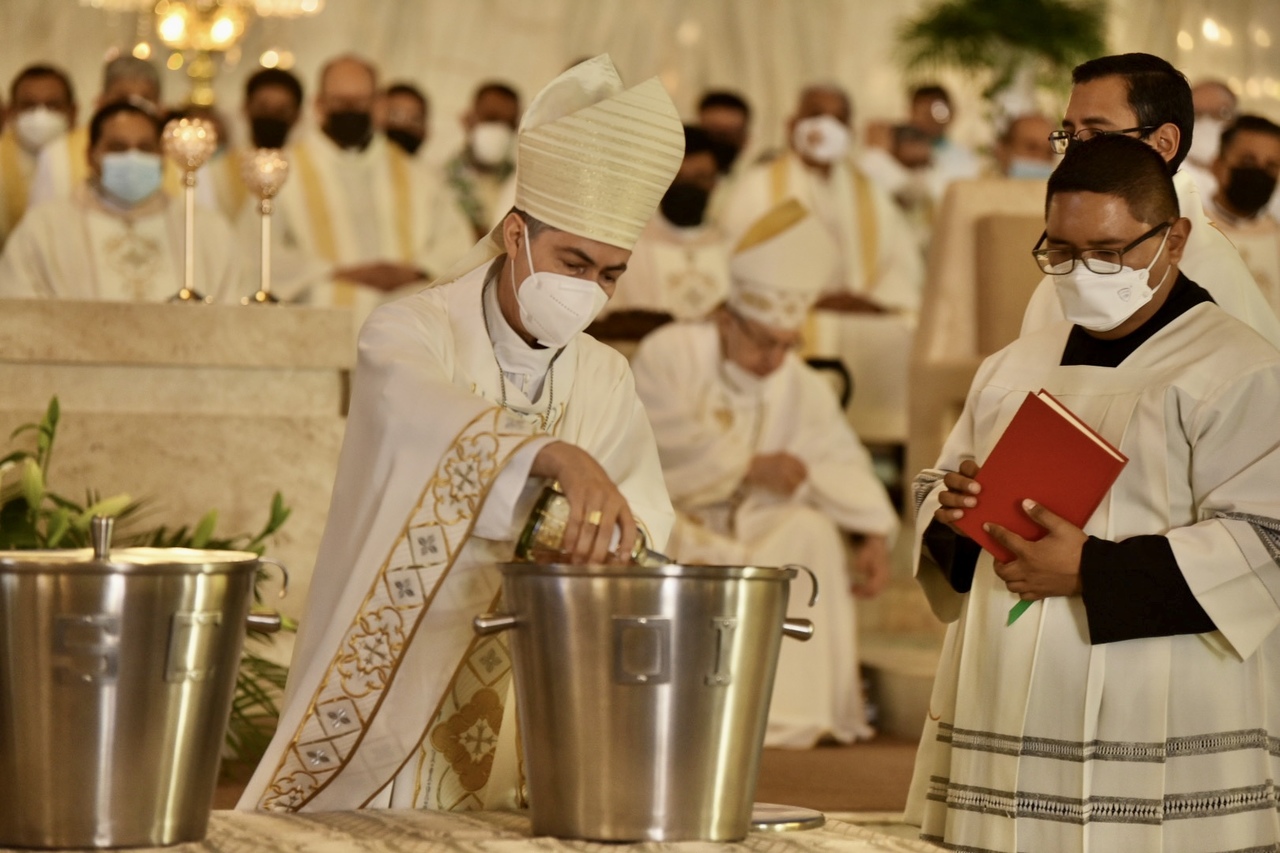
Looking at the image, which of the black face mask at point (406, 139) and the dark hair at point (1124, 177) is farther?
the black face mask at point (406, 139)

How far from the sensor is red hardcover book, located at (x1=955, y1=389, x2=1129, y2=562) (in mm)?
2701

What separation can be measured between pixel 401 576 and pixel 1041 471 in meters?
0.96

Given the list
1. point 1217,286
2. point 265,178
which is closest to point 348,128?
point 265,178

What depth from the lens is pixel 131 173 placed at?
9102 mm

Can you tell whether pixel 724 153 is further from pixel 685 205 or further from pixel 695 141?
pixel 695 141

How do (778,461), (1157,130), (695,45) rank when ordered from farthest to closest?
1. (695,45)
2. (778,461)
3. (1157,130)

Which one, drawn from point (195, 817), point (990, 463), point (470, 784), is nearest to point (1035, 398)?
point (990, 463)

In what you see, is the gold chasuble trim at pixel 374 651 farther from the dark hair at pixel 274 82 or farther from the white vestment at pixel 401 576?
the dark hair at pixel 274 82

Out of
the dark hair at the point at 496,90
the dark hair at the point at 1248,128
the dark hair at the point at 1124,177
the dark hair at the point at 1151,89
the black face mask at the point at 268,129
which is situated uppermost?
the dark hair at the point at 496,90

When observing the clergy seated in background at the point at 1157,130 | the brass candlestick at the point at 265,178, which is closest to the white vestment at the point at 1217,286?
the clergy seated in background at the point at 1157,130

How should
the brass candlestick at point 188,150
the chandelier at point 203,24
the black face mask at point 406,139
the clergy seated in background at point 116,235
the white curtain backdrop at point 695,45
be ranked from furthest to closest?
the white curtain backdrop at point 695,45, the black face mask at point 406,139, the chandelier at point 203,24, the clergy seated in background at point 116,235, the brass candlestick at point 188,150

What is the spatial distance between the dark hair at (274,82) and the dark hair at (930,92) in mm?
4111

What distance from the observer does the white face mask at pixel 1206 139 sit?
10.5 m

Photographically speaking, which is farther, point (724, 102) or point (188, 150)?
point (724, 102)
